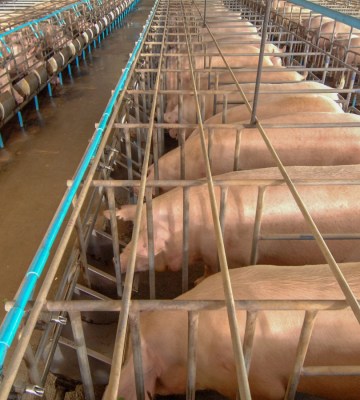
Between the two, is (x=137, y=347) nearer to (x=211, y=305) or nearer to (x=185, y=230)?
(x=211, y=305)

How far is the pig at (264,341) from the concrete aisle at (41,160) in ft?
5.18

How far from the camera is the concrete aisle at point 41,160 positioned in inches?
139

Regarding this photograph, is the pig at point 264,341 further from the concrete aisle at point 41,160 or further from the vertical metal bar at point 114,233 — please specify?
the concrete aisle at point 41,160

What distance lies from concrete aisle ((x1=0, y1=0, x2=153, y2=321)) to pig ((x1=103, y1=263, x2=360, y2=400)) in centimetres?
158

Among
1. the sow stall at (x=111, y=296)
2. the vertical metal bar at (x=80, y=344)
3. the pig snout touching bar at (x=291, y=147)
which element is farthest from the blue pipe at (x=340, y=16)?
the vertical metal bar at (x=80, y=344)

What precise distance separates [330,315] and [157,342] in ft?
2.47

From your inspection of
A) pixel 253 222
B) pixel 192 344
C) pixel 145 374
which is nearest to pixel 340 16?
pixel 253 222

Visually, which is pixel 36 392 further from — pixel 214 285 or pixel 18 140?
pixel 18 140

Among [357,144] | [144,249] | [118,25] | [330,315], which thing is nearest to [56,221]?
[144,249]

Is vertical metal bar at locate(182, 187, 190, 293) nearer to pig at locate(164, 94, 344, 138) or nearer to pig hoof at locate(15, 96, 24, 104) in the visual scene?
pig at locate(164, 94, 344, 138)

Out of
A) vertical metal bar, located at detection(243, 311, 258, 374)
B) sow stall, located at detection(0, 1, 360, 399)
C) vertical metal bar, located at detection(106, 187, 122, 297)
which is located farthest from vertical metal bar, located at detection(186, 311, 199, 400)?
vertical metal bar, located at detection(106, 187, 122, 297)

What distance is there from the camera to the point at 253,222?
242cm

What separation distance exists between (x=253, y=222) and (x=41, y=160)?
363 centimetres

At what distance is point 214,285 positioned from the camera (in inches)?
70.4
